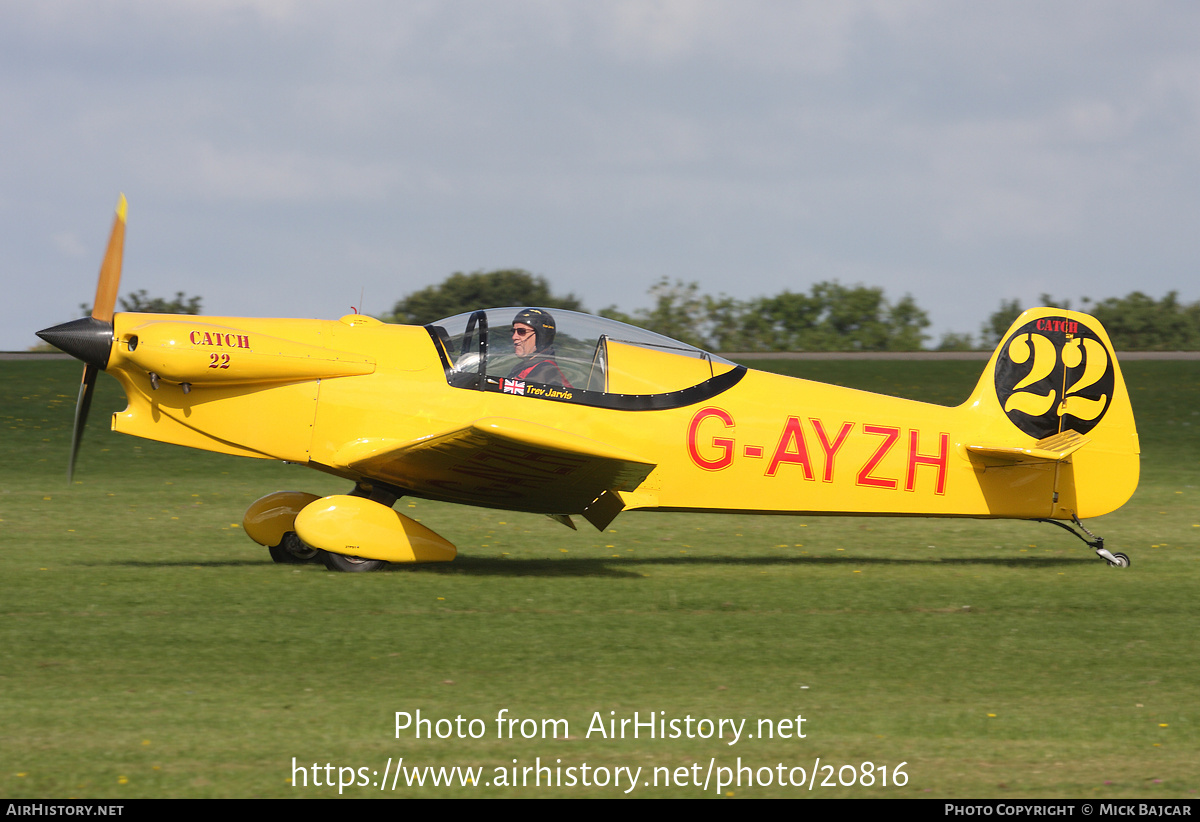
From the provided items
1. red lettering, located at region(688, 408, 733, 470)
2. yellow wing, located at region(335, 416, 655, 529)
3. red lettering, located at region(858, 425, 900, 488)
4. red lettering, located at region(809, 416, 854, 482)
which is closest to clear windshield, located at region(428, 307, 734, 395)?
red lettering, located at region(688, 408, 733, 470)

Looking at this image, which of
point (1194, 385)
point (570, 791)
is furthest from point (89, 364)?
point (1194, 385)

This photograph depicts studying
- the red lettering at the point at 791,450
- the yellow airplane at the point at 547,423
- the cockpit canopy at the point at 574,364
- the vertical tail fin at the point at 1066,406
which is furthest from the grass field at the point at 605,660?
the cockpit canopy at the point at 574,364

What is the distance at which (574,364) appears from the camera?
28.1 feet

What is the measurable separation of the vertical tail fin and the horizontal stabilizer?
6 centimetres

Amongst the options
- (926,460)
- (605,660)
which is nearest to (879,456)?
(926,460)

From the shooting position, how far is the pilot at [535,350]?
8.47 m

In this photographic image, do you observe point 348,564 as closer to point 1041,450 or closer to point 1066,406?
point 1041,450

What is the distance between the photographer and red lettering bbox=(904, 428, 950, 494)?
9023 millimetres

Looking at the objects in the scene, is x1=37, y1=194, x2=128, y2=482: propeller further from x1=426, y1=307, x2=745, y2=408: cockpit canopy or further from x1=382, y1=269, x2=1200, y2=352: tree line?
x1=382, y1=269, x2=1200, y2=352: tree line

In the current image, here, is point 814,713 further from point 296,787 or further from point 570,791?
point 296,787

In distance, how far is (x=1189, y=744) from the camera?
4805mm

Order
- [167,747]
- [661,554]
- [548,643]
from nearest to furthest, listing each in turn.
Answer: [167,747] < [548,643] < [661,554]

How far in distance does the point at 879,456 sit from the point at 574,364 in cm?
267

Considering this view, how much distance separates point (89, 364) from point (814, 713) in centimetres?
601
